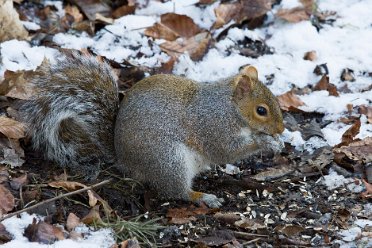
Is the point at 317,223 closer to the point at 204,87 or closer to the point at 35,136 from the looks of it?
the point at 204,87

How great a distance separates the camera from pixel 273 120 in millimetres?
3318

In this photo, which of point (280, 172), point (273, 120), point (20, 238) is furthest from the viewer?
point (280, 172)

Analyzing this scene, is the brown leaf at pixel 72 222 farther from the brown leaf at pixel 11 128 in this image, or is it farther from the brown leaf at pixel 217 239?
the brown leaf at pixel 11 128

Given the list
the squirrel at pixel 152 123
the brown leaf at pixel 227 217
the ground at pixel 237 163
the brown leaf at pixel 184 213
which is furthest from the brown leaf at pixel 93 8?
the brown leaf at pixel 227 217

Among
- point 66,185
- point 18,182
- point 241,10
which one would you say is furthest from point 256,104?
point 241,10

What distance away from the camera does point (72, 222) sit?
9.42 feet

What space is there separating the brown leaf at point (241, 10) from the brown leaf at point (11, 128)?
67.8 inches

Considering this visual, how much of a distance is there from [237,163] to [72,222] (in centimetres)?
116

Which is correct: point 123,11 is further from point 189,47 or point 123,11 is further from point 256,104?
point 256,104

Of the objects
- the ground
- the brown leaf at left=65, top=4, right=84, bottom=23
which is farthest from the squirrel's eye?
the brown leaf at left=65, top=4, right=84, bottom=23

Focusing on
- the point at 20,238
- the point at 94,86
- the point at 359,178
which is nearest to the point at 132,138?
the point at 94,86

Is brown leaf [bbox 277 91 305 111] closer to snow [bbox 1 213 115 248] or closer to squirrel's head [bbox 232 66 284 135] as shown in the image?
squirrel's head [bbox 232 66 284 135]

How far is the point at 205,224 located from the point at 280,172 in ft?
2.11

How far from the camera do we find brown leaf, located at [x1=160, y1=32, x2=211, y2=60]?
435 centimetres
